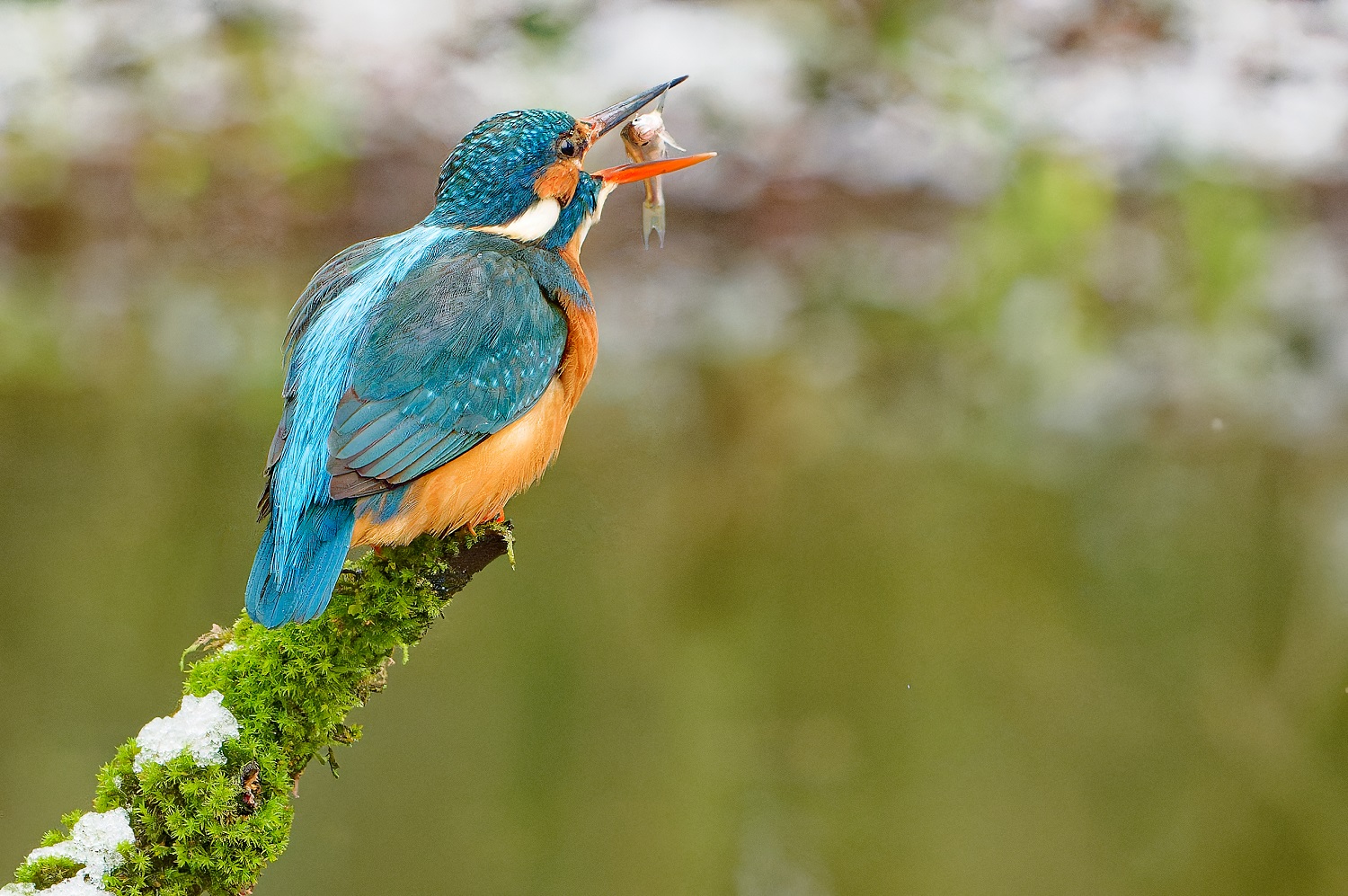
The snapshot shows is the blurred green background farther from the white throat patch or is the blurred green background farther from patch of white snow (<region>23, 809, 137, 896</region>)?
patch of white snow (<region>23, 809, 137, 896</region>)

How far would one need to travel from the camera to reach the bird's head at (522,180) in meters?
3.11

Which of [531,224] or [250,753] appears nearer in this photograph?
[250,753]

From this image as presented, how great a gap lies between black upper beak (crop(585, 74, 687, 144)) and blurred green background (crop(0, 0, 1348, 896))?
2.07 metres

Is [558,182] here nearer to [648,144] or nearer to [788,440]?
[648,144]

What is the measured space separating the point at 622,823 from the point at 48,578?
2.24 metres

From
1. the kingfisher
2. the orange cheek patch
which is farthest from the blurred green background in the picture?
the orange cheek patch

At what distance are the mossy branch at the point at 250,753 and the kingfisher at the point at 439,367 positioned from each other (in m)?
0.08

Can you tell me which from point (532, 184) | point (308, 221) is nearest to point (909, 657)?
point (532, 184)

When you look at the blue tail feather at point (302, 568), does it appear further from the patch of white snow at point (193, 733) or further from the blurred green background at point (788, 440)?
the blurred green background at point (788, 440)

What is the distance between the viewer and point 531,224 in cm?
316

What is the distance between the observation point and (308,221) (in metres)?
9.51

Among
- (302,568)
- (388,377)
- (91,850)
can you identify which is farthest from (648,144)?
(91,850)

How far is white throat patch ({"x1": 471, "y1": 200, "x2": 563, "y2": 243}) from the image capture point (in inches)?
123

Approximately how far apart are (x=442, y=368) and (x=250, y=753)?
886 mm
